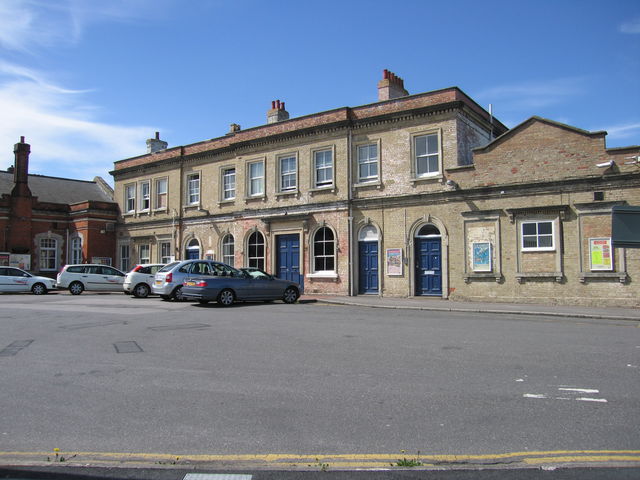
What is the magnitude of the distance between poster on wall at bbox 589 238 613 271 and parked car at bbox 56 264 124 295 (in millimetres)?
20980

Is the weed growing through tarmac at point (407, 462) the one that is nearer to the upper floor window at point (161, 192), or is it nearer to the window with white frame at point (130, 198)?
the upper floor window at point (161, 192)

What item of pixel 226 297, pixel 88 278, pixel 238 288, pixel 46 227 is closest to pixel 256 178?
pixel 88 278

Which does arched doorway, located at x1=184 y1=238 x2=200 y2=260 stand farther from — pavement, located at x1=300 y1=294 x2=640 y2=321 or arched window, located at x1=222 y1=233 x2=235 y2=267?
pavement, located at x1=300 y1=294 x2=640 y2=321

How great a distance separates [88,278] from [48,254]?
36.6 feet

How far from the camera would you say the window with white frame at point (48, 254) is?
34.0 metres

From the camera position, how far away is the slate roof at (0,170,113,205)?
3574cm

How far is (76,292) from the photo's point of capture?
25.0 metres

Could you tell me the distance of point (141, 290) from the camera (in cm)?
2238

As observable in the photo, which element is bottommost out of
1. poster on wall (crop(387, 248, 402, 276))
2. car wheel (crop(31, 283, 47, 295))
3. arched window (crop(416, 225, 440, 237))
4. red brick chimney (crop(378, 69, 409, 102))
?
car wheel (crop(31, 283, 47, 295))

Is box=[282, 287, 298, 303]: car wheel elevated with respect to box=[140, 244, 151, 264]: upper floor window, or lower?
lower

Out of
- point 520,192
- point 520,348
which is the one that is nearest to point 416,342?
point 520,348

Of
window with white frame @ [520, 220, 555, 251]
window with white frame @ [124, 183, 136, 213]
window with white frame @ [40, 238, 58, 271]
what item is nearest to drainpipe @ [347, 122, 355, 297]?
window with white frame @ [520, 220, 555, 251]

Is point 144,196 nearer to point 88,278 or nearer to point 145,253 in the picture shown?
point 145,253

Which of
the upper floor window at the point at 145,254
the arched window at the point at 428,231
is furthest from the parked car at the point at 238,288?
the upper floor window at the point at 145,254
